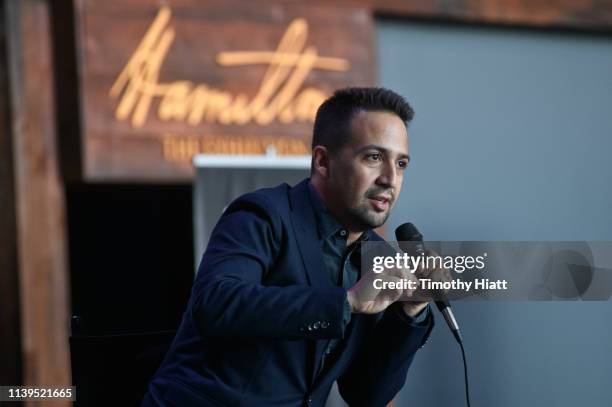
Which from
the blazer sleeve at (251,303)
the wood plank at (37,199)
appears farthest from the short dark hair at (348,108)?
the wood plank at (37,199)

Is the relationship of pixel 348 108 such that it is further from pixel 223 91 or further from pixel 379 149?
pixel 223 91

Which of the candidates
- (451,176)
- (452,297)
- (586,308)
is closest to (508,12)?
(451,176)

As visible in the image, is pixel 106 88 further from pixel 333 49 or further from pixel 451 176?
pixel 451 176

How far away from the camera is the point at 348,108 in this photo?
7.45 feet

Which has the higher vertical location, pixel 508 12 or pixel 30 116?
pixel 508 12

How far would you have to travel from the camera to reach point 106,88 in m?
5.21

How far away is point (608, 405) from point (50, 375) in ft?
10.5

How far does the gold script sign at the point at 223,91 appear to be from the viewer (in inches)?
208

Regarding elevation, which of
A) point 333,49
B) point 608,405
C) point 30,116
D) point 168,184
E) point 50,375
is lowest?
point 608,405

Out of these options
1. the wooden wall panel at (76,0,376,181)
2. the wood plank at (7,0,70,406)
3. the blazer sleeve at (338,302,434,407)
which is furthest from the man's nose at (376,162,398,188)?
the wood plank at (7,0,70,406)

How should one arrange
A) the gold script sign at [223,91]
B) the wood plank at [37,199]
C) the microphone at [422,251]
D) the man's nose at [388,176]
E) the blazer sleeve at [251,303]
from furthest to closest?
the gold script sign at [223,91] → the wood plank at [37,199] → the man's nose at [388,176] → the microphone at [422,251] → the blazer sleeve at [251,303]

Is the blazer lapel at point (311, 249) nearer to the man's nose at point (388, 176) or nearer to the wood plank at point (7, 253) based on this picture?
the man's nose at point (388, 176)

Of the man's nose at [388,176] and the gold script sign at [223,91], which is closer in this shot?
the man's nose at [388,176]

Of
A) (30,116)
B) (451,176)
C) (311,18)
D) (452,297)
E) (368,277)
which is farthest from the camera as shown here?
(451,176)
